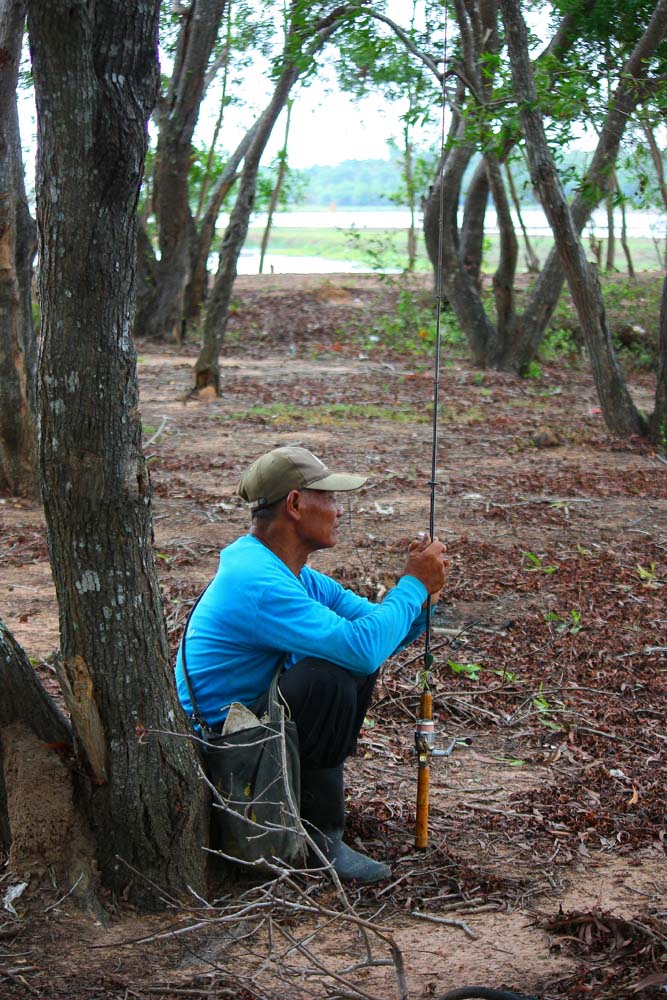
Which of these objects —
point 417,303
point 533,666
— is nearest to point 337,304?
point 417,303

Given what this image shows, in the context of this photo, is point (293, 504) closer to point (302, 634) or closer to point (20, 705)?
point (302, 634)

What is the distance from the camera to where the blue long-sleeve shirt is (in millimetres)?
3355

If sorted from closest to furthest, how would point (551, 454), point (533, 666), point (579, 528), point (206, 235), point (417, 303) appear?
point (533, 666), point (579, 528), point (551, 454), point (206, 235), point (417, 303)

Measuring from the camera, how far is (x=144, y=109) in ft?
9.42

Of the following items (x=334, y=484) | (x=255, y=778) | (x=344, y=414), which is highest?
(x=334, y=484)

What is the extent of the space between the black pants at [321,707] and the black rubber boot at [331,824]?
2.2 inches

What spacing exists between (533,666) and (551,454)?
16.5 feet

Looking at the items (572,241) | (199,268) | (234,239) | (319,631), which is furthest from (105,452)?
(199,268)

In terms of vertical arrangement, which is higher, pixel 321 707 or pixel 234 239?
pixel 234 239

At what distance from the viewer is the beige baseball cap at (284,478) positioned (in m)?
3.56

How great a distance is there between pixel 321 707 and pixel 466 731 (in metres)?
1.59

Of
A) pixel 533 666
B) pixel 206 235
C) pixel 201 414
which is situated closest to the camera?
pixel 533 666

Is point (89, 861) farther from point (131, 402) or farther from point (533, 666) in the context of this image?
point (533, 666)

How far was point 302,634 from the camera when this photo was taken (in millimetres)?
3348
